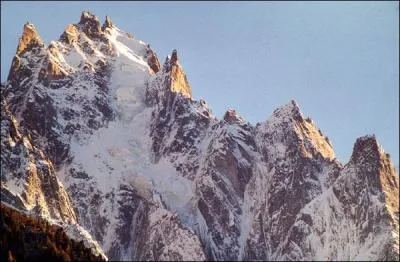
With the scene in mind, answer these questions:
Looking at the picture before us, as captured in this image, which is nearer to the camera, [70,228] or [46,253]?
[46,253]

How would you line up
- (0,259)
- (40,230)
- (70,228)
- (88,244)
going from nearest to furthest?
(0,259) < (40,230) < (88,244) < (70,228)

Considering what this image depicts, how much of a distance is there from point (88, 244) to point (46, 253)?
2079 inches

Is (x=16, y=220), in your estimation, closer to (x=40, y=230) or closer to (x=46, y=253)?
(x=40, y=230)

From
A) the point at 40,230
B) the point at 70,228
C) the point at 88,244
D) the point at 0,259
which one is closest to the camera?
the point at 0,259

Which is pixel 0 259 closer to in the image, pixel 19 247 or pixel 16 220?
pixel 19 247

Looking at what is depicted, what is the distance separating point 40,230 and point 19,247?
1006 cm

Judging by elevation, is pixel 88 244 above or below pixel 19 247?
above

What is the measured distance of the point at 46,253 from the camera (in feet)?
404

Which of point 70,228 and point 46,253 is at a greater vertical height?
point 70,228

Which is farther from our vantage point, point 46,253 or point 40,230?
point 40,230

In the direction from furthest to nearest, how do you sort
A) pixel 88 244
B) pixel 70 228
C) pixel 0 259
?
pixel 70 228, pixel 88 244, pixel 0 259

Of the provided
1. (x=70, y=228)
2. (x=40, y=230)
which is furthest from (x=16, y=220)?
→ (x=70, y=228)

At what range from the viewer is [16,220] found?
13600 cm

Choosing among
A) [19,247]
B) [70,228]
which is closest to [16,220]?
[19,247]
